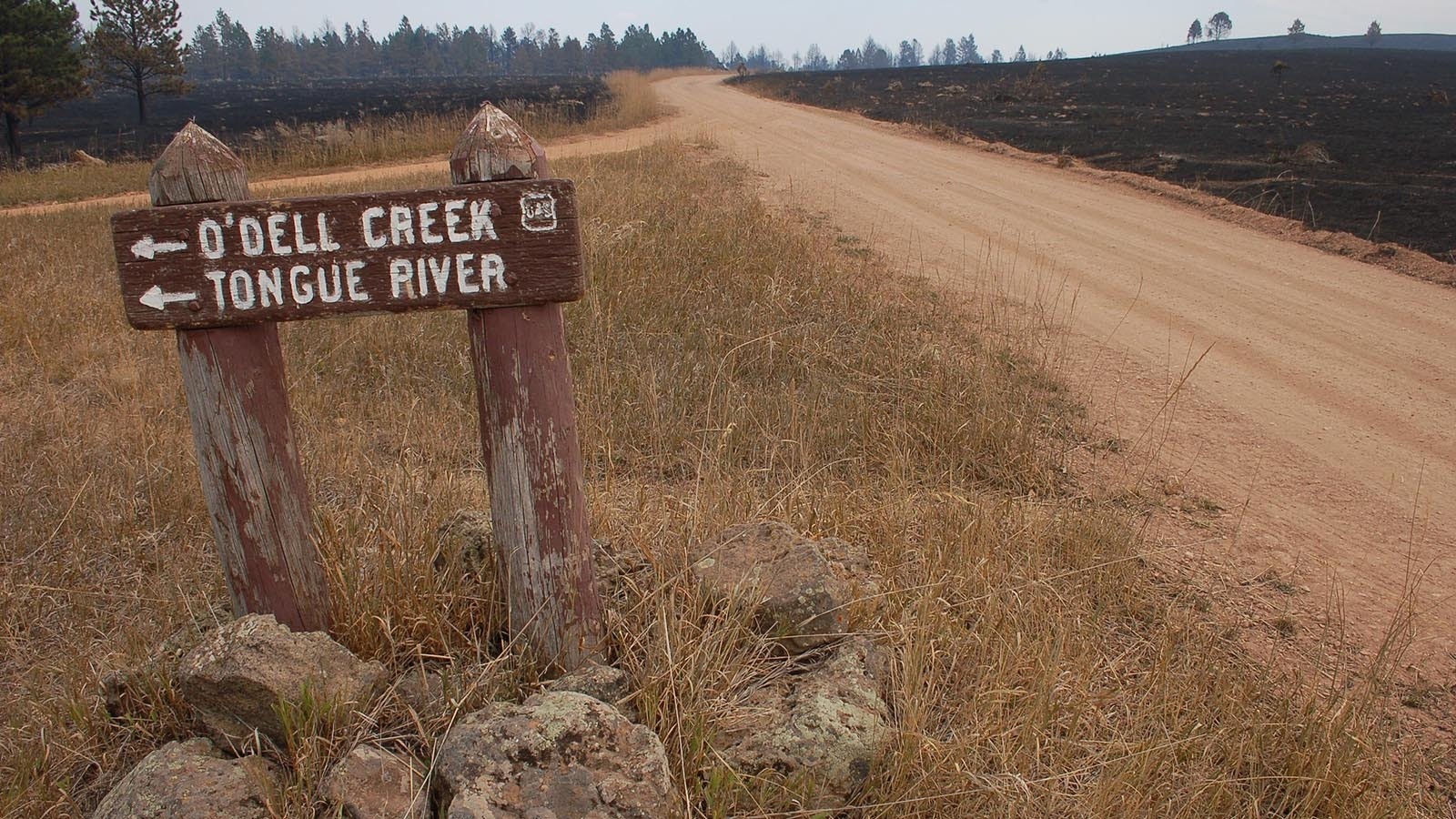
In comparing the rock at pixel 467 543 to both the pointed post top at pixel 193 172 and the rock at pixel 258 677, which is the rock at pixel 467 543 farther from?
the pointed post top at pixel 193 172

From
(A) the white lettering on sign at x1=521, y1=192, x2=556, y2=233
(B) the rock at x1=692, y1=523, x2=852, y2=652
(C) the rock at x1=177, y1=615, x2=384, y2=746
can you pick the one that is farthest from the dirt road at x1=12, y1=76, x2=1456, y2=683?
(C) the rock at x1=177, y1=615, x2=384, y2=746

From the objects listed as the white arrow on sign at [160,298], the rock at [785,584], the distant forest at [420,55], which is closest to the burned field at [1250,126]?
the rock at [785,584]

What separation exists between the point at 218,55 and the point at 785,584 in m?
133

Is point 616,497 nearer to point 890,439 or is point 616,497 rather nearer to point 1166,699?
point 890,439

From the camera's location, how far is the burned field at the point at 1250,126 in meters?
12.5

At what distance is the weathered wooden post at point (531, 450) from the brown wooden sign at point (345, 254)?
0.24ft

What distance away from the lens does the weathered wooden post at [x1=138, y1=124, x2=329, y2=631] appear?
7.50 ft

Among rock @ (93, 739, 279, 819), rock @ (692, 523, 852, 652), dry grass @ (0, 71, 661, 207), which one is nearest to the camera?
rock @ (93, 739, 279, 819)

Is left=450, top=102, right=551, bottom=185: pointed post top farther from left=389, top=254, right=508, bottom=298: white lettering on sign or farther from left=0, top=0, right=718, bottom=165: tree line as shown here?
left=0, top=0, right=718, bottom=165: tree line

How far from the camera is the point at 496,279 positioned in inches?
90.2

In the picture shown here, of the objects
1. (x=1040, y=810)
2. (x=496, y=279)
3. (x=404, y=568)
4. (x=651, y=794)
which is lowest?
(x=1040, y=810)

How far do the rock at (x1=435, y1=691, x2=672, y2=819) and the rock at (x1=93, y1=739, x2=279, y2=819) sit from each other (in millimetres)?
404

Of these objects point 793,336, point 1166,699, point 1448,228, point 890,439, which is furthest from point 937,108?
point 1166,699

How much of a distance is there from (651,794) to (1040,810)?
3.32 ft
